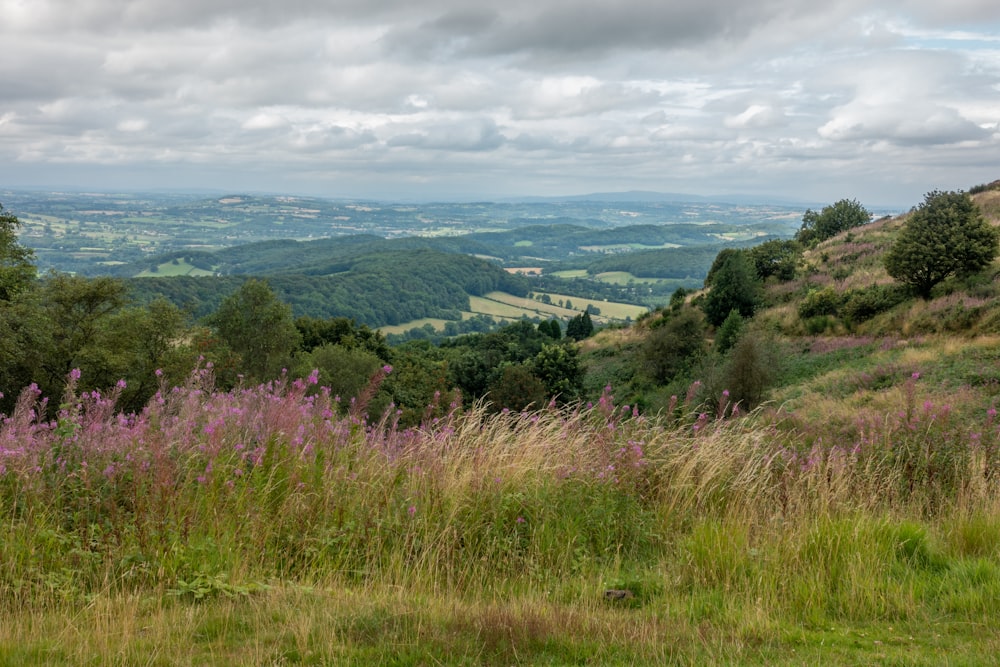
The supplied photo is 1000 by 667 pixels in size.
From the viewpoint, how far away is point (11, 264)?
88.1 ft

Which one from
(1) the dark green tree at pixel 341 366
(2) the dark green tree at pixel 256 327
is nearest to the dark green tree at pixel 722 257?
(1) the dark green tree at pixel 341 366

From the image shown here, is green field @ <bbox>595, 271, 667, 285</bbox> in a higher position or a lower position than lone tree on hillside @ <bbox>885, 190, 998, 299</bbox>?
lower

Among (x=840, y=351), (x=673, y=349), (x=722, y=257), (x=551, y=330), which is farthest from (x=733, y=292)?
(x=551, y=330)

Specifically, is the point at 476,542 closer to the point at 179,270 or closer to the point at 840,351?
the point at 840,351

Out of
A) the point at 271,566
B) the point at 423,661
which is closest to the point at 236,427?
the point at 271,566

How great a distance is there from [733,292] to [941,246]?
14.8 metres

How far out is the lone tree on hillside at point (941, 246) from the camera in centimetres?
2700

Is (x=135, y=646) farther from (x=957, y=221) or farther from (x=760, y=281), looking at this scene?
(x=760, y=281)

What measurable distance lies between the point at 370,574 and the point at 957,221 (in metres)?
32.3

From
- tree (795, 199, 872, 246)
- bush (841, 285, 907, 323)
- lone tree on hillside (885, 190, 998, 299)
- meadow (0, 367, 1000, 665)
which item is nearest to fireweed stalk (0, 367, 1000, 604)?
meadow (0, 367, 1000, 665)

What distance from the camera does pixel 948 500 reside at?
16.4 feet

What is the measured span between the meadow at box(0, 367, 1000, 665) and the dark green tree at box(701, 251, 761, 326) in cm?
3729

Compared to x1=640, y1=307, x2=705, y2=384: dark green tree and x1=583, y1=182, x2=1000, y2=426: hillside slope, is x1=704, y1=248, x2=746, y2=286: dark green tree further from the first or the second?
x1=640, y1=307, x2=705, y2=384: dark green tree

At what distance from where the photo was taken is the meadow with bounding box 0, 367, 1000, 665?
119 inches
